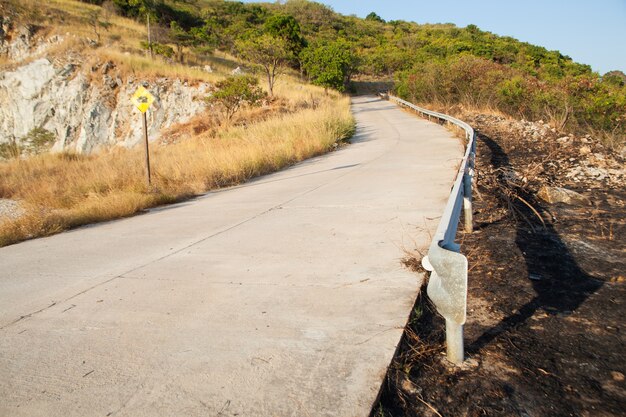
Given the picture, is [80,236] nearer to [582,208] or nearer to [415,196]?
[415,196]

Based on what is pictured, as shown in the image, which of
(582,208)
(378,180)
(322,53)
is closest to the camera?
(582,208)

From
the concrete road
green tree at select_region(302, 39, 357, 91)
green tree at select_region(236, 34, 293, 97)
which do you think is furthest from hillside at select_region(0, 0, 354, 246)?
green tree at select_region(302, 39, 357, 91)

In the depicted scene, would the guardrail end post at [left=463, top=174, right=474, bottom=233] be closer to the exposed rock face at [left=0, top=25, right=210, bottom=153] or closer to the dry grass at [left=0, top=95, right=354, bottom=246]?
the dry grass at [left=0, top=95, right=354, bottom=246]

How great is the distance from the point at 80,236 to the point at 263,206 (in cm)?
309

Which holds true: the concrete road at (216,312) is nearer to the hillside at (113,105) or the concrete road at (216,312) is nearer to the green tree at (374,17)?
the hillside at (113,105)

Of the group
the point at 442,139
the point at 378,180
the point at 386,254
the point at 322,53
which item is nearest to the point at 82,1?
the point at 322,53

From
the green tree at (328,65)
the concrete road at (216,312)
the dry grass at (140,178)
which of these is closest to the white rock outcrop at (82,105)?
the dry grass at (140,178)

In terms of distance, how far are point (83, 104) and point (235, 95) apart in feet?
45.7

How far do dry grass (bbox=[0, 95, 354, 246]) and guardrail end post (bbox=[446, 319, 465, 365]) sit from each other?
7.26m

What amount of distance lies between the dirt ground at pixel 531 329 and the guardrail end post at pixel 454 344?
49 mm

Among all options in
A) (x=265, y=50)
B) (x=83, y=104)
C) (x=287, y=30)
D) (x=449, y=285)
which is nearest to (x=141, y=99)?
(x=449, y=285)

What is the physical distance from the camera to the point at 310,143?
15508mm

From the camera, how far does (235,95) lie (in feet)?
77.6

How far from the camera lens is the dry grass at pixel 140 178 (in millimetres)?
8002
